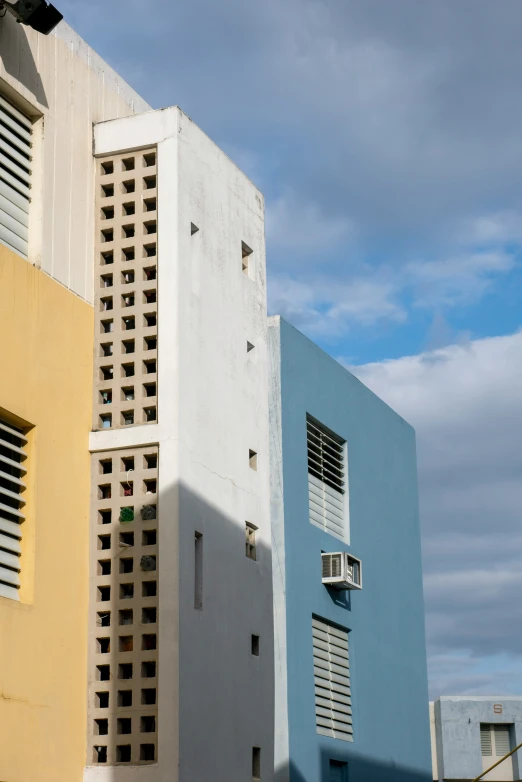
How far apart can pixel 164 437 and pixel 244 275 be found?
3295 millimetres

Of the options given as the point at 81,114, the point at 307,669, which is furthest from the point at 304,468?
the point at 81,114

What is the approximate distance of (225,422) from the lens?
15562 mm

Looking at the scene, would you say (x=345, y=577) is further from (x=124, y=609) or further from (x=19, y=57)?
(x=19, y=57)

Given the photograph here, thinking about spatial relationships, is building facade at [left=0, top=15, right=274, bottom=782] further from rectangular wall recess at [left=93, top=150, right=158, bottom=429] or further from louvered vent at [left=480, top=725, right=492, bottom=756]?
louvered vent at [left=480, top=725, right=492, bottom=756]

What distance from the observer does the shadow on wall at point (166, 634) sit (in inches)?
532

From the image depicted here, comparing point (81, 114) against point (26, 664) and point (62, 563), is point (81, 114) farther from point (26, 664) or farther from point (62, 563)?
point (26, 664)

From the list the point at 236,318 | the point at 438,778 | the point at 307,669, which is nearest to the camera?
the point at 236,318

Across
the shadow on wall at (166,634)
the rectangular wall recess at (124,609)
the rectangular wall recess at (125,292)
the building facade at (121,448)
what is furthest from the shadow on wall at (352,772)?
the rectangular wall recess at (125,292)

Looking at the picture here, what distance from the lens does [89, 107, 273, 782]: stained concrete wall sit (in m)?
13.8

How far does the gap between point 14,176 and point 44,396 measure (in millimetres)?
2420

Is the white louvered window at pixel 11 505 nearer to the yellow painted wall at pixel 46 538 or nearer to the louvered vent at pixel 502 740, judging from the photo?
the yellow painted wall at pixel 46 538

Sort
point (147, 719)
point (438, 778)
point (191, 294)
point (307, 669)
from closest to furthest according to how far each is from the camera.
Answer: point (147, 719) → point (191, 294) → point (307, 669) → point (438, 778)

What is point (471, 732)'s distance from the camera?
42969 mm

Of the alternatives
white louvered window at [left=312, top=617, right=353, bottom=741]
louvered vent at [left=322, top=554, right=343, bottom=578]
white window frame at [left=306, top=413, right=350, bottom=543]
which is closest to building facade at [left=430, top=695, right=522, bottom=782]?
white window frame at [left=306, top=413, right=350, bottom=543]
